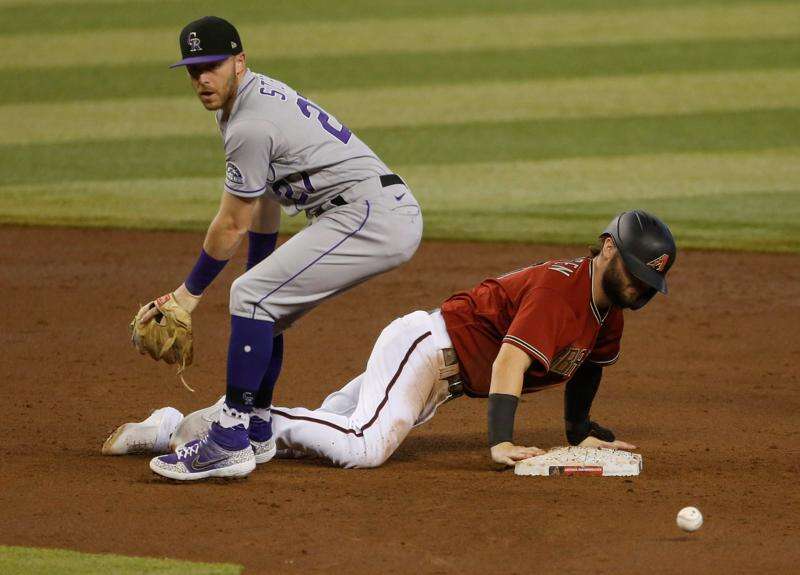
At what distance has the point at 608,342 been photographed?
15.8 ft

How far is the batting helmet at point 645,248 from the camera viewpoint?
448cm

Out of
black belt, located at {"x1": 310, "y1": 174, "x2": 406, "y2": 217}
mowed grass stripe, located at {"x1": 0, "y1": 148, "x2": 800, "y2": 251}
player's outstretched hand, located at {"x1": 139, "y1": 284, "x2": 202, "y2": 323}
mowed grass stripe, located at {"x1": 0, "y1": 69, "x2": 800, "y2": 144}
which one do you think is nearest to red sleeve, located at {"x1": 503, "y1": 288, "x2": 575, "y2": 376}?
black belt, located at {"x1": 310, "y1": 174, "x2": 406, "y2": 217}

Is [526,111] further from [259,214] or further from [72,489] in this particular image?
[72,489]

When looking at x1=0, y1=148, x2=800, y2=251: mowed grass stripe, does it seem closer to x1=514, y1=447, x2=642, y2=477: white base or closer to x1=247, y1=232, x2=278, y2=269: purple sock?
x1=247, y1=232, x2=278, y2=269: purple sock

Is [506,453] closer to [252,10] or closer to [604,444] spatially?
[604,444]

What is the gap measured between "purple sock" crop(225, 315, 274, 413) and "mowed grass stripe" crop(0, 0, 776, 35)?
42.4ft

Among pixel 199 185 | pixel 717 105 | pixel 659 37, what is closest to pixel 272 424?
pixel 199 185

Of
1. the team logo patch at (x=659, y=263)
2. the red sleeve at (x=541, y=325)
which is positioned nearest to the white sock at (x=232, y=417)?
the red sleeve at (x=541, y=325)

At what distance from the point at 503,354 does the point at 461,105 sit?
9544 mm

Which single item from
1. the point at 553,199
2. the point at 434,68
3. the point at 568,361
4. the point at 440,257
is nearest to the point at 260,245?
the point at 568,361

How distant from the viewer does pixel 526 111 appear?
13438 millimetres

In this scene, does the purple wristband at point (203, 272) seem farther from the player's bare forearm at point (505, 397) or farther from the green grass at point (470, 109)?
the green grass at point (470, 109)

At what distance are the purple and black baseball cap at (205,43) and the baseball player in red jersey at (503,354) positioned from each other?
4.05 ft

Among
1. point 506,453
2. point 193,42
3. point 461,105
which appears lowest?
point 506,453
